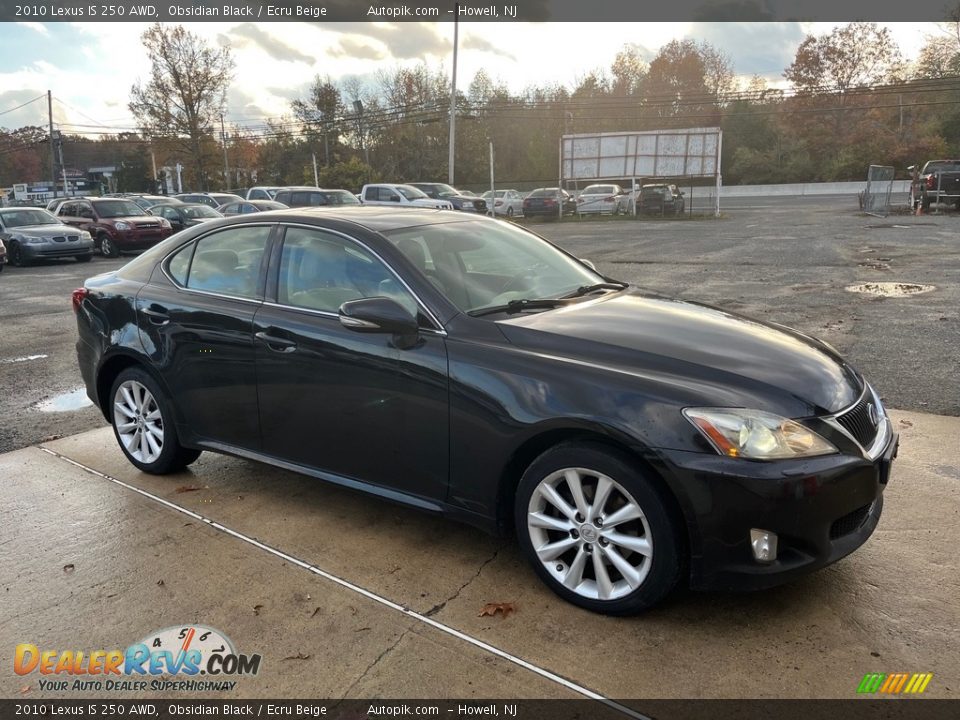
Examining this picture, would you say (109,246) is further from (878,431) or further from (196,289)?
(878,431)

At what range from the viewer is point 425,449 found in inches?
133

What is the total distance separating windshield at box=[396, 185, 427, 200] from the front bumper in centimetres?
2655

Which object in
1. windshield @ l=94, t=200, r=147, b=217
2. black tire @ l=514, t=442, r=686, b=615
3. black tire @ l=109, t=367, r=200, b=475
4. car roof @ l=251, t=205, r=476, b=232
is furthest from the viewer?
windshield @ l=94, t=200, r=147, b=217

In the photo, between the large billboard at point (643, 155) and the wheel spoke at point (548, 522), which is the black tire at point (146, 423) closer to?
the wheel spoke at point (548, 522)

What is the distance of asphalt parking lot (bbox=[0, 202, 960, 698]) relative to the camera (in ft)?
8.79

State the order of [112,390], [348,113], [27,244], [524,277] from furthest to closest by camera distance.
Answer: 1. [348,113]
2. [27,244]
3. [112,390]
4. [524,277]

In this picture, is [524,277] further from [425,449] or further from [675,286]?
[675,286]

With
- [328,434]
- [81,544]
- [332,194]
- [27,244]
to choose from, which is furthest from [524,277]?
[332,194]

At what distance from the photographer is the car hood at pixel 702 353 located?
113 inches

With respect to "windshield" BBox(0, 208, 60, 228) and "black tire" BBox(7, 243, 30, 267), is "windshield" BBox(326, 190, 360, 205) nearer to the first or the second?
"windshield" BBox(0, 208, 60, 228)

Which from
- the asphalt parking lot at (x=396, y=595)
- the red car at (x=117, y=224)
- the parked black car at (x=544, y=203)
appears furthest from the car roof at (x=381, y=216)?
the parked black car at (x=544, y=203)

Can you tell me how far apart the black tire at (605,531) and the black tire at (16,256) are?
20.2m

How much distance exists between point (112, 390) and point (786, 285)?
32.0 feet

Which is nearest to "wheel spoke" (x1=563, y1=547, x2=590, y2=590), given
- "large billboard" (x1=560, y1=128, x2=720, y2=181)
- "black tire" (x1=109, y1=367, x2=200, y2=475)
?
"black tire" (x1=109, y1=367, x2=200, y2=475)
